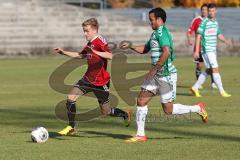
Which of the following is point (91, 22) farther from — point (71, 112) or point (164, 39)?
point (71, 112)

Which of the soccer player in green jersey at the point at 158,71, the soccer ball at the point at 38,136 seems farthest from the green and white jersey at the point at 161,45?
the soccer ball at the point at 38,136

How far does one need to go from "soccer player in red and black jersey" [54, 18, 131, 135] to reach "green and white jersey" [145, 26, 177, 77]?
2.77 ft

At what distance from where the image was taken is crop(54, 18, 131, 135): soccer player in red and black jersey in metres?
13.1

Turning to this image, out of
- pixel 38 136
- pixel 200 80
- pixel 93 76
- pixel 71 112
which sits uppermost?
pixel 93 76

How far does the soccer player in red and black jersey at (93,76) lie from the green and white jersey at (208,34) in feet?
22.0

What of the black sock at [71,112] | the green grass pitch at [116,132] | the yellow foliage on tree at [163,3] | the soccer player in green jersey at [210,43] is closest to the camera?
the green grass pitch at [116,132]

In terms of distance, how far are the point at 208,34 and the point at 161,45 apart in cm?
817

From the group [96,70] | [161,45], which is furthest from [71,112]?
[161,45]

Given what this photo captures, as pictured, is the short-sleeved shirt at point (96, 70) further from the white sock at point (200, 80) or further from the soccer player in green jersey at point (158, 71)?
the white sock at point (200, 80)

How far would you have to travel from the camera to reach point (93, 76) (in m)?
13.5

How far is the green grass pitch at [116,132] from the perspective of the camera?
36.1 feet

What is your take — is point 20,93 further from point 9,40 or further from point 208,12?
point 9,40

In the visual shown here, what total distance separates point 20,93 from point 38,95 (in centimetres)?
89

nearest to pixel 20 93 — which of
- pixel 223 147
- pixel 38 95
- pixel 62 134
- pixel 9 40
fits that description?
pixel 38 95
